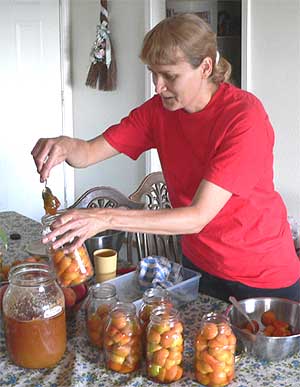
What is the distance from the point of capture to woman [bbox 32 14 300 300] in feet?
4.08

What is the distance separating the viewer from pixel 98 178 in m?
4.03

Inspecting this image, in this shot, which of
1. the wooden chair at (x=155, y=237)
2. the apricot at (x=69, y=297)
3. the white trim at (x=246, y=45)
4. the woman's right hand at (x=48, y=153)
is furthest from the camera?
the white trim at (x=246, y=45)

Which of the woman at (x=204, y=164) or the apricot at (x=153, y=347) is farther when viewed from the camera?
the woman at (x=204, y=164)

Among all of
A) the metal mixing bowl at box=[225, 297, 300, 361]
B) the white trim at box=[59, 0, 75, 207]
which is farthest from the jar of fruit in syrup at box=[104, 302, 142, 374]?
the white trim at box=[59, 0, 75, 207]

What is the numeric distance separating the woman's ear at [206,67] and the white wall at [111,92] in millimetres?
2129

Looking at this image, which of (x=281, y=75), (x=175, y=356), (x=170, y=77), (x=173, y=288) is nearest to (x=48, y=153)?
(x=170, y=77)

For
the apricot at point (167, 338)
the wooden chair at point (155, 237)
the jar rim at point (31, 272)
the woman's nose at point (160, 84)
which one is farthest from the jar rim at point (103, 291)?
the wooden chair at point (155, 237)

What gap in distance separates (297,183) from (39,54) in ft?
6.88

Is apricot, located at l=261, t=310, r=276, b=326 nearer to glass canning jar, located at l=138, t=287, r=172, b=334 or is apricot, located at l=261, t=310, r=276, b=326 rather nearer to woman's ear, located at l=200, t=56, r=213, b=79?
glass canning jar, located at l=138, t=287, r=172, b=334

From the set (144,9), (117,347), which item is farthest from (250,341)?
(144,9)

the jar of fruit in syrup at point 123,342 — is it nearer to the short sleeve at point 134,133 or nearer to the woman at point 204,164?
the woman at point 204,164

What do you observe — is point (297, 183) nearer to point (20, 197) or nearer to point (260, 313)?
point (260, 313)

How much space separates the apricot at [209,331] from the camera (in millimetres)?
1036

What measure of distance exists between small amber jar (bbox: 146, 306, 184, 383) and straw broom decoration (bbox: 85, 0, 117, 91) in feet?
9.34
